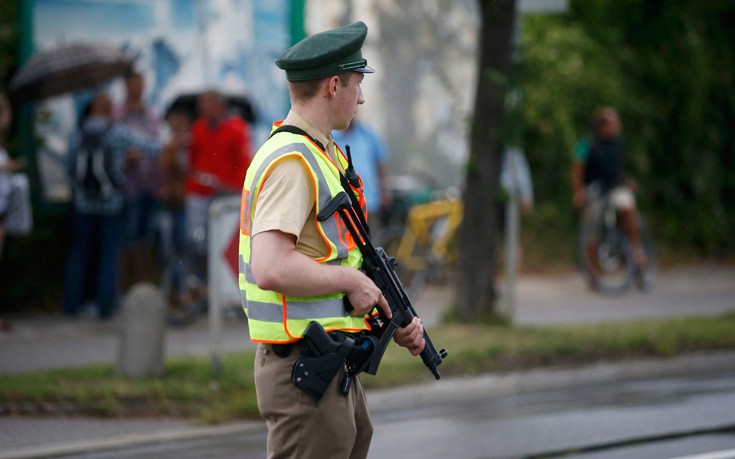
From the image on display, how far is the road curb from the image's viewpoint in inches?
288

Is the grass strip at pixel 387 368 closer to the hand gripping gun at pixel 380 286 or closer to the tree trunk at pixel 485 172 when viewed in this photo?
the tree trunk at pixel 485 172

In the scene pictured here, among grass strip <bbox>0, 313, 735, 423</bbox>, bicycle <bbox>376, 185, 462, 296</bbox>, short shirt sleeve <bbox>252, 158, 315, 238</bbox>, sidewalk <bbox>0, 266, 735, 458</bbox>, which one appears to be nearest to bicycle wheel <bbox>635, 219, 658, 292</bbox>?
sidewalk <bbox>0, 266, 735, 458</bbox>

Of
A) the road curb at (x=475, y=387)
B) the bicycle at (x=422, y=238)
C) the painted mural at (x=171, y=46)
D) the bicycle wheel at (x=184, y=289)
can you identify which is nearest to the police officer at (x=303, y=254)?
the road curb at (x=475, y=387)

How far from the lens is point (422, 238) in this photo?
45.5 feet

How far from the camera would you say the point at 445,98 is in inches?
578

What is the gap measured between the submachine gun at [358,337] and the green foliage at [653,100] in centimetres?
1206

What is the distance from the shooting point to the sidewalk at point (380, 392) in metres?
7.54

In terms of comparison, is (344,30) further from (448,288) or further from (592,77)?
(592,77)

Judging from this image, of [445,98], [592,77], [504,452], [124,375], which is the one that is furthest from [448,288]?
[504,452]

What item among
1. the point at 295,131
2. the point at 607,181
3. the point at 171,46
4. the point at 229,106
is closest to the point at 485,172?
the point at 229,106

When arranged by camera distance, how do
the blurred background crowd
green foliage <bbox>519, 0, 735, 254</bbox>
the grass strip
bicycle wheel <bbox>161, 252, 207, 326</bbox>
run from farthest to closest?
green foliage <bbox>519, 0, 735, 254</bbox> < the blurred background crowd < bicycle wheel <bbox>161, 252, 207, 326</bbox> < the grass strip

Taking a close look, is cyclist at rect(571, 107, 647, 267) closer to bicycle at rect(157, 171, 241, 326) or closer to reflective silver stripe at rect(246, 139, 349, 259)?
bicycle at rect(157, 171, 241, 326)

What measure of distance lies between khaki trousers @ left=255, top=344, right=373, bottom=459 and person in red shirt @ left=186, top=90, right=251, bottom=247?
318 inches

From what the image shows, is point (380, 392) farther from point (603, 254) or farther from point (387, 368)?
point (603, 254)
